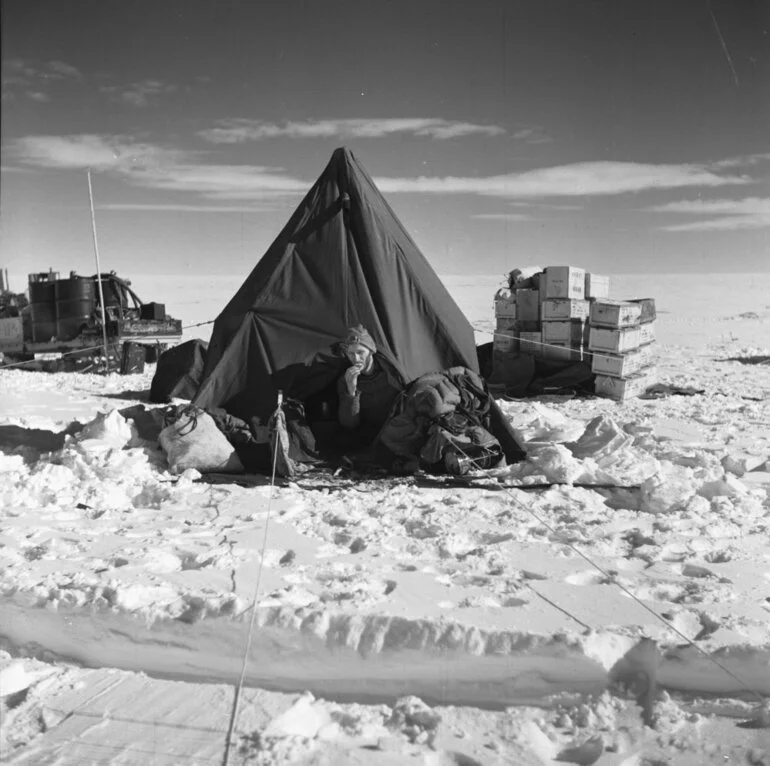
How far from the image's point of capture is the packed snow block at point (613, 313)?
8.23 m

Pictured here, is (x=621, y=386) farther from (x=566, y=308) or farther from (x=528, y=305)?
(x=528, y=305)

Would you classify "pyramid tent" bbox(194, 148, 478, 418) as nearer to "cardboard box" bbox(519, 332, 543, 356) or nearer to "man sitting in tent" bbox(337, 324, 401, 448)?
"man sitting in tent" bbox(337, 324, 401, 448)

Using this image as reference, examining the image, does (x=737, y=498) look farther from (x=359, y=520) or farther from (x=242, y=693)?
(x=242, y=693)

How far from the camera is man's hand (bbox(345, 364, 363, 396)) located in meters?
5.38

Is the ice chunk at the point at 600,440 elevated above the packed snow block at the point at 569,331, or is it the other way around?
the packed snow block at the point at 569,331

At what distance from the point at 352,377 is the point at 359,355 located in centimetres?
18

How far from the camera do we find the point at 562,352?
9.03 metres

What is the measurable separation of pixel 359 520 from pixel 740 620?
1984 mm

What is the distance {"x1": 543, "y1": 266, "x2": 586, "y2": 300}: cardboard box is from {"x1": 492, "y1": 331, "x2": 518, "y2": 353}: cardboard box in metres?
0.69

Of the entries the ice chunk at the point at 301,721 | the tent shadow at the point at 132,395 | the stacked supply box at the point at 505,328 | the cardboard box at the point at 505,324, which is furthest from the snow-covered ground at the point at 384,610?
the cardboard box at the point at 505,324

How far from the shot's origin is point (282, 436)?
5008 mm

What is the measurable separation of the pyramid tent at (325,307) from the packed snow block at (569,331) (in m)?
3.04

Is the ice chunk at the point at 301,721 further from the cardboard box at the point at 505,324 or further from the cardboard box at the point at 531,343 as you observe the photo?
the cardboard box at the point at 505,324

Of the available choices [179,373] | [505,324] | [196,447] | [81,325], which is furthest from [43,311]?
[196,447]
